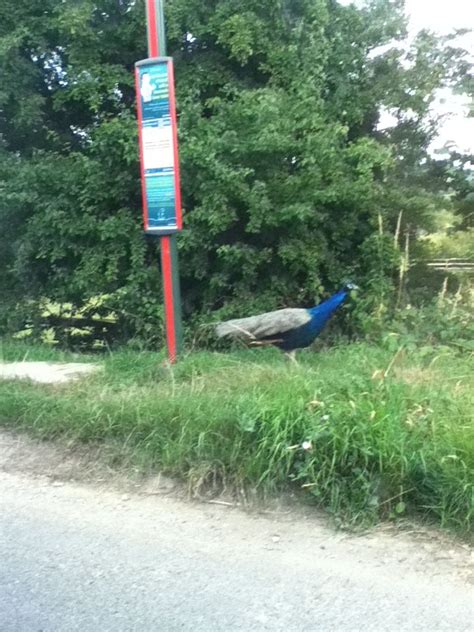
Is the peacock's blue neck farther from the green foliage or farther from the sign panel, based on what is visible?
the green foliage

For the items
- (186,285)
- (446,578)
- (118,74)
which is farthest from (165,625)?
(118,74)

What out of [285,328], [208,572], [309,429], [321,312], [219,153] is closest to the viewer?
[208,572]

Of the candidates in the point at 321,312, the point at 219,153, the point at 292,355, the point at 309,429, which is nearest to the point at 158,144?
the point at 321,312

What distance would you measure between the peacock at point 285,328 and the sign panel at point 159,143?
45.5 inches

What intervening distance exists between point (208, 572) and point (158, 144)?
388 centimetres

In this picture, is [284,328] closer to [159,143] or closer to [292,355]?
[292,355]

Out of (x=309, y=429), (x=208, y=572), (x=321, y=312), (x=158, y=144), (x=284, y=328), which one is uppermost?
(x=158, y=144)

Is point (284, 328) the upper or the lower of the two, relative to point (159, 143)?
lower

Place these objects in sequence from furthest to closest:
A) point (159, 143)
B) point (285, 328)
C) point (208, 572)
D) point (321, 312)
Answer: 1. point (321, 312)
2. point (285, 328)
3. point (159, 143)
4. point (208, 572)

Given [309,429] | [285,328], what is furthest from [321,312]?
[309,429]

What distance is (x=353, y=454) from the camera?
418cm

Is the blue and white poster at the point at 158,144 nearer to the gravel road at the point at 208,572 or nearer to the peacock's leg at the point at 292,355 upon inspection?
the peacock's leg at the point at 292,355

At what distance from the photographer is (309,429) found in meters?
4.31

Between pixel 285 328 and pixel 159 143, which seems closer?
pixel 159 143
